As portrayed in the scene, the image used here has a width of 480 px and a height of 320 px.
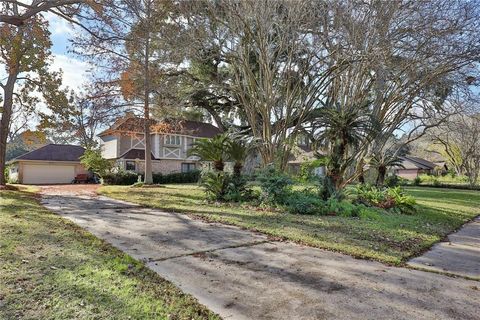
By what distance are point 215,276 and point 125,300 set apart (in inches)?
45.7

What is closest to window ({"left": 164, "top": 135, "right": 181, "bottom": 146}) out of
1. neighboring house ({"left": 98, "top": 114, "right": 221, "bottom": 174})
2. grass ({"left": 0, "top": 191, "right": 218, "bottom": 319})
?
neighboring house ({"left": 98, "top": 114, "right": 221, "bottom": 174})

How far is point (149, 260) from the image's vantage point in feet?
15.1

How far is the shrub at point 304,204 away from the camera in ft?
31.0

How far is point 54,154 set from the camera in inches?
1201

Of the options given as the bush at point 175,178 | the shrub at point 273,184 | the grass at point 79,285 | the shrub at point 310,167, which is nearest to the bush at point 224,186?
the shrub at point 273,184

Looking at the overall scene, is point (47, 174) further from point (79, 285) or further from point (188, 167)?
point (79, 285)

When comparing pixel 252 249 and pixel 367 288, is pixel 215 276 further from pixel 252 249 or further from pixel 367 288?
pixel 367 288

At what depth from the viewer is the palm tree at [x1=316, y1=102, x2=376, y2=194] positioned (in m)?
10.2

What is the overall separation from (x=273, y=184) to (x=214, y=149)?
267 cm

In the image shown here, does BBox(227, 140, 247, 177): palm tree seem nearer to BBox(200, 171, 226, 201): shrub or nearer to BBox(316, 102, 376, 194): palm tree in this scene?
BBox(200, 171, 226, 201): shrub

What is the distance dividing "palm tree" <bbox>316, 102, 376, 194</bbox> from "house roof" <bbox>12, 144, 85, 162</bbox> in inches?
993

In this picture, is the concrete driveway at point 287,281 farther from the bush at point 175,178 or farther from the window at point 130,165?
the window at point 130,165

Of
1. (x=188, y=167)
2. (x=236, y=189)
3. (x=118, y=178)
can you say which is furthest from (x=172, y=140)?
(x=236, y=189)

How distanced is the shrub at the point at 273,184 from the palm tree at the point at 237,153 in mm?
1659
